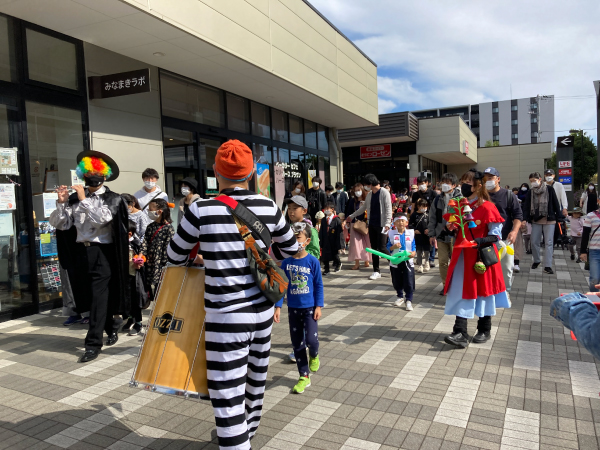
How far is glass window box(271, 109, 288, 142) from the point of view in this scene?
1362 cm

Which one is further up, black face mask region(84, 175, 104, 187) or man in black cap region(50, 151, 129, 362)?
black face mask region(84, 175, 104, 187)

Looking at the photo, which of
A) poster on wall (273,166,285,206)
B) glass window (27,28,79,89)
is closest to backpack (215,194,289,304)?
glass window (27,28,79,89)

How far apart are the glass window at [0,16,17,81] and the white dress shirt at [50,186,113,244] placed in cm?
293

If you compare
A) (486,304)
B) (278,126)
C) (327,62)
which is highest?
(327,62)

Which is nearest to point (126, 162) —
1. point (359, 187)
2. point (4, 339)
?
point (4, 339)

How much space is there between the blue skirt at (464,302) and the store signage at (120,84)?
5.30 m

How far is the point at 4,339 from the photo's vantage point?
18.4ft

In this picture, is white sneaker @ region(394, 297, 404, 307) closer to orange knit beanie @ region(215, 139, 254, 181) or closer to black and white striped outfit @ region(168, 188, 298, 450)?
black and white striped outfit @ region(168, 188, 298, 450)

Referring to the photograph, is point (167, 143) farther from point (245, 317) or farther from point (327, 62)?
point (245, 317)

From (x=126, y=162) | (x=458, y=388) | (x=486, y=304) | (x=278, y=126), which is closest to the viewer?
(x=458, y=388)

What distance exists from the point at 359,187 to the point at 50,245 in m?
6.61

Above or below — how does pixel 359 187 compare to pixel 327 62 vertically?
below

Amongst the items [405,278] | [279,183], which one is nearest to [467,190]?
[405,278]

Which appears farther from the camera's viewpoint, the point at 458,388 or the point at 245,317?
the point at 458,388
